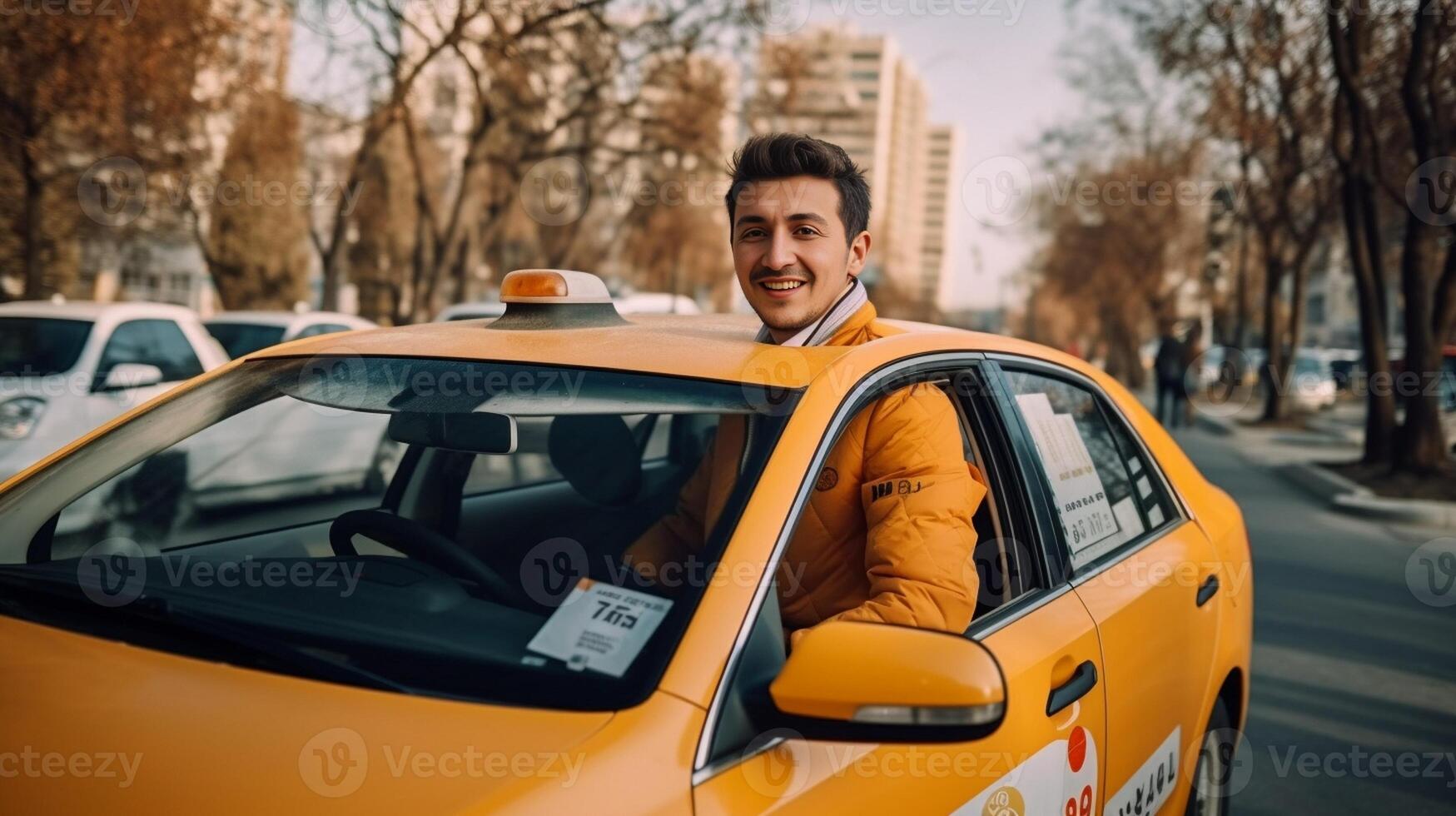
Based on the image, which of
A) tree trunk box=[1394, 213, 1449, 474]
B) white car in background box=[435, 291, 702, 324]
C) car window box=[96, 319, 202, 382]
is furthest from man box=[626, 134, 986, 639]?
tree trunk box=[1394, 213, 1449, 474]

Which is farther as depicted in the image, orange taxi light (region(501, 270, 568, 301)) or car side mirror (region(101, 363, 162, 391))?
car side mirror (region(101, 363, 162, 391))

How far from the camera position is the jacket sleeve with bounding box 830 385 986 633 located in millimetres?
2096

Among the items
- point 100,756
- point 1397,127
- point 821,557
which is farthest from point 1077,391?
point 1397,127

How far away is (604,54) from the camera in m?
22.4

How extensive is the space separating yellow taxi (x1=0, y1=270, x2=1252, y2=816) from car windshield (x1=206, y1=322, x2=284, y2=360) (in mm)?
9101

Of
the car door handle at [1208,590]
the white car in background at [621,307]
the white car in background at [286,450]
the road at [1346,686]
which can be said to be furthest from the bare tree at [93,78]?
the car door handle at [1208,590]

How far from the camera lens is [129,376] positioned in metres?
8.61

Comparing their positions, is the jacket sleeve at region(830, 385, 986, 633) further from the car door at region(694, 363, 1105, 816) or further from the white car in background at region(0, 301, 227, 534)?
the white car in background at region(0, 301, 227, 534)

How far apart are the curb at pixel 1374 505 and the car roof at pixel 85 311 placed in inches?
441

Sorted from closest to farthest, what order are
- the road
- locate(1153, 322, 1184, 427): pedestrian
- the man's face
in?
the man's face → the road → locate(1153, 322, 1184, 427): pedestrian

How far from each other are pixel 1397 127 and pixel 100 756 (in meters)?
19.5

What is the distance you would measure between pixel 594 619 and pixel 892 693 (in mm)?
489

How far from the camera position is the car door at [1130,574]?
2656 mm

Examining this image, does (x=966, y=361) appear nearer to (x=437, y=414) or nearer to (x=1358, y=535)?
(x=437, y=414)
